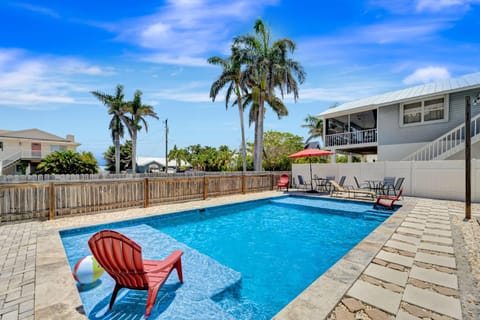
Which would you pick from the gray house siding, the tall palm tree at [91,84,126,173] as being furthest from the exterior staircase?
the tall palm tree at [91,84,126,173]

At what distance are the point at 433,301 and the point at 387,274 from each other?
60cm

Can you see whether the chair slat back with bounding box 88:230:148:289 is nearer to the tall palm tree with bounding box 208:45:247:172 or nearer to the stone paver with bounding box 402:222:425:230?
the stone paver with bounding box 402:222:425:230

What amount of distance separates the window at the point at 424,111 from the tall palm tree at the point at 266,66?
23.0ft

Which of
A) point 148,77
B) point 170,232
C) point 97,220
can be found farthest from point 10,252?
→ point 148,77

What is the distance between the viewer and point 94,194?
7.61 metres

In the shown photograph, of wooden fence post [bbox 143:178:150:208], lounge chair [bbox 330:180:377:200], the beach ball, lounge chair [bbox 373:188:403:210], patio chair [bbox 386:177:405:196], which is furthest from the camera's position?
lounge chair [bbox 330:180:377:200]

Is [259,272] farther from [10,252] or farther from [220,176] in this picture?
[220,176]

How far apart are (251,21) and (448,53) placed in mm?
12191

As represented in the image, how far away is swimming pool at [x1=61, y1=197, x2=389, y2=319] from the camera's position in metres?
3.17

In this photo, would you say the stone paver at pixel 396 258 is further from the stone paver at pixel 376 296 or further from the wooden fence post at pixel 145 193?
the wooden fence post at pixel 145 193

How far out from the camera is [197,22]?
782 cm

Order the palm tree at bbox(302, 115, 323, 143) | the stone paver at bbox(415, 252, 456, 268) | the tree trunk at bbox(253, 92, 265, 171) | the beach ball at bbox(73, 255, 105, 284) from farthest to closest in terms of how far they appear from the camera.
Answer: the palm tree at bbox(302, 115, 323, 143)
the tree trunk at bbox(253, 92, 265, 171)
the stone paver at bbox(415, 252, 456, 268)
the beach ball at bbox(73, 255, 105, 284)

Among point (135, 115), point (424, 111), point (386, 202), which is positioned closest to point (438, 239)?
point (386, 202)

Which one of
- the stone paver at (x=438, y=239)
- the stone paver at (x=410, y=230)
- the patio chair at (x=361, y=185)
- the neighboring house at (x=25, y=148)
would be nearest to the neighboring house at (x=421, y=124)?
the patio chair at (x=361, y=185)
